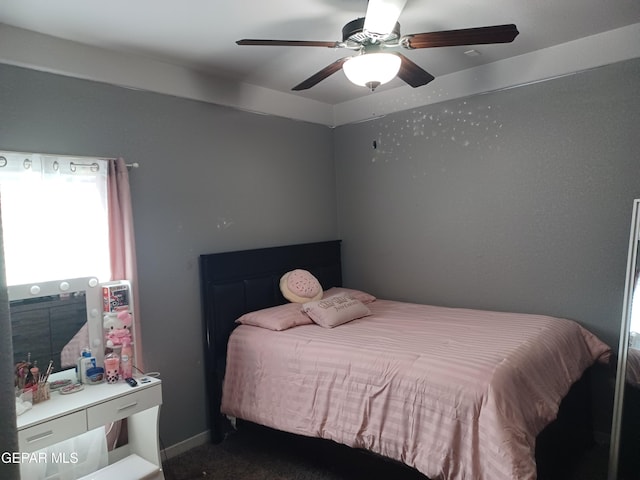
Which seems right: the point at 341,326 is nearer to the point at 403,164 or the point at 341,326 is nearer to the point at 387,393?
the point at 387,393

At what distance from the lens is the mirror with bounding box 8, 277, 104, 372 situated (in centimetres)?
211

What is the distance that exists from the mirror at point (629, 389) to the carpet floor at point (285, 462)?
18 cm

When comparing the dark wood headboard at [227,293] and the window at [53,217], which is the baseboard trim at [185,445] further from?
the window at [53,217]

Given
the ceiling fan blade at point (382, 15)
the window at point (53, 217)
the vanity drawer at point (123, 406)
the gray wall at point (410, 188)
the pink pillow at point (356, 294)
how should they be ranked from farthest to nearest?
the pink pillow at point (356, 294), the gray wall at point (410, 188), the window at point (53, 217), the vanity drawer at point (123, 406), the ceiling fan blade at point (382, 15)

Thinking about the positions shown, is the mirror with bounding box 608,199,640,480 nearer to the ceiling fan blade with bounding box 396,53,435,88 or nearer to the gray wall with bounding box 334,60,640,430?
the gray wall with bounding box 334,60,640,430

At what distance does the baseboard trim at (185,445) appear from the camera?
2.78 m

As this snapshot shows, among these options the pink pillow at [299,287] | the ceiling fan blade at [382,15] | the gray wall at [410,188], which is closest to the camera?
the ceiling fan blade at [382,15]

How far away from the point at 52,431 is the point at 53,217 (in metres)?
1.10

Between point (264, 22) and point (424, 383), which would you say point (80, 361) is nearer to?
point (424, 383)

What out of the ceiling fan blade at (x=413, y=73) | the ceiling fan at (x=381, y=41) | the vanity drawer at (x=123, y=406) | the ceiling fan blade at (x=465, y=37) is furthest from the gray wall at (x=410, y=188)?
the ceiling fan blade at (x=465, y=37)

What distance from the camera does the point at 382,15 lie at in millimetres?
1699

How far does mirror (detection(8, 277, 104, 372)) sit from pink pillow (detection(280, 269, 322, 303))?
1.36 m

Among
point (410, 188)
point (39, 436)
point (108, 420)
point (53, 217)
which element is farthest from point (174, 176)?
point (410, 188)

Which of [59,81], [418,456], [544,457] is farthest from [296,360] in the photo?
[59,81]
